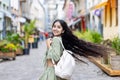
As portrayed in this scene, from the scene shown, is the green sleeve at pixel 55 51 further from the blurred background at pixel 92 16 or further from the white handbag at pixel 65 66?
the blurred background at pixel 92 16

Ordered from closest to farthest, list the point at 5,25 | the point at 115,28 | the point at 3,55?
the point at 3,55, the point at 115,28, the point at 5,25

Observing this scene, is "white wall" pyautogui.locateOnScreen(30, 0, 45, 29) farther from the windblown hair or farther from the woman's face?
the woman's face

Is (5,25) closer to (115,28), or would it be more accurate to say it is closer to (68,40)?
(115,28)

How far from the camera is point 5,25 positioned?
45.4m

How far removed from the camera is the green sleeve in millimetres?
4926

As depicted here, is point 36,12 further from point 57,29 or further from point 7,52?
point 57,29

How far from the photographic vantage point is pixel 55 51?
4934 millimetres

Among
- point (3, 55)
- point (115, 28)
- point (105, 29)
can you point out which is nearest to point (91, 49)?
point (3, 55)

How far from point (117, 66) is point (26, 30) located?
21.2 metres

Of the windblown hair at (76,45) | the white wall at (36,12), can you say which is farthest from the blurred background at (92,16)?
the white wall at (36,12)

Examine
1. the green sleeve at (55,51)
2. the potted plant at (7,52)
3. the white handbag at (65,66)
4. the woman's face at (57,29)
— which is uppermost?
the woman's face at (57,29)

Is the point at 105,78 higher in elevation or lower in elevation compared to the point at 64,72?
lower

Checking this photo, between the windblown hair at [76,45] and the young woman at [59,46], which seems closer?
the young woman at [59,46]

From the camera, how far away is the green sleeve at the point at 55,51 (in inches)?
194
